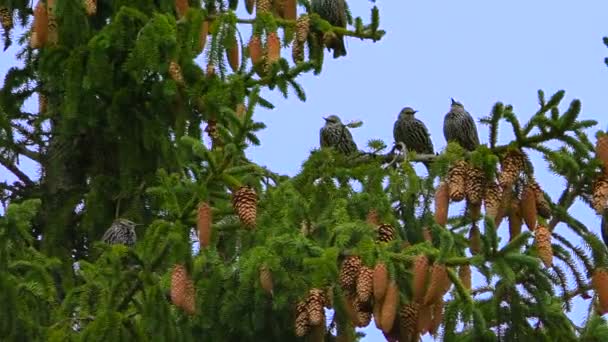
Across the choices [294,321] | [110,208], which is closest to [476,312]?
[294,321]

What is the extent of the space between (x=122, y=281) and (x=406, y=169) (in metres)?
1.54

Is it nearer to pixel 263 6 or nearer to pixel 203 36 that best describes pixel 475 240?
pixel 203 36

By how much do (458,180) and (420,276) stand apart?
1.94 feet

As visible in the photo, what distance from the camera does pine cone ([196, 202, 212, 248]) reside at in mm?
7125

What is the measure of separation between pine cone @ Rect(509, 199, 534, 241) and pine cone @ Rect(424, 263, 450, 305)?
651mm

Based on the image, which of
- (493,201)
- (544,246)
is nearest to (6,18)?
(493,201)

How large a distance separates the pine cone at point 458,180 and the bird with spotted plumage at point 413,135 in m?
3.64

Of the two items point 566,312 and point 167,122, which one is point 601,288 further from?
point 167,122

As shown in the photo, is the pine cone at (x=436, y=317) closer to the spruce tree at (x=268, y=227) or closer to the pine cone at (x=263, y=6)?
the spruce tree at (x=268, y=227)

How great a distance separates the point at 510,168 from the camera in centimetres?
738

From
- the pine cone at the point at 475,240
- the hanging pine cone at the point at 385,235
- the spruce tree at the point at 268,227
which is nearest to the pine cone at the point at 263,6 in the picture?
the spruce tree at the point at 268,227

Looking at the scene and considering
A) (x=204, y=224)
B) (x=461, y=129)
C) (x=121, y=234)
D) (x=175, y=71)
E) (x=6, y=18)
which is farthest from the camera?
(x=461, y=129)

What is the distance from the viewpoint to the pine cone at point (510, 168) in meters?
7.31

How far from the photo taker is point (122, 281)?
7.70 m
